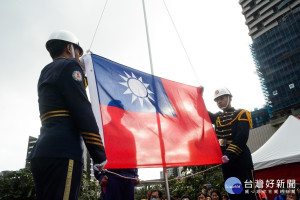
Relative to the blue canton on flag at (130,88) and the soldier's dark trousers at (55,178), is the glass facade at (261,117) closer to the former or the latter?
the blue canton on flag at (130,88)

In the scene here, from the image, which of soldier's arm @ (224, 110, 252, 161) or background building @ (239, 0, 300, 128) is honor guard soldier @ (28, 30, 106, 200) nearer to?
soldier's arm @ (224, 110, 252, 161)

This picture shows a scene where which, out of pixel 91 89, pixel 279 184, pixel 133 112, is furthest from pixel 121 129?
pixel 279 184

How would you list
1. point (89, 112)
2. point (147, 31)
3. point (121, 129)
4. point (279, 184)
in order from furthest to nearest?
point (279, 184)
point (147, 31)
point (121, 129)
point (89, 112)

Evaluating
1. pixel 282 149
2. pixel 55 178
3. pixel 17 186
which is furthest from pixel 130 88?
pixel 17 186

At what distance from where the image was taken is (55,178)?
1.65 m

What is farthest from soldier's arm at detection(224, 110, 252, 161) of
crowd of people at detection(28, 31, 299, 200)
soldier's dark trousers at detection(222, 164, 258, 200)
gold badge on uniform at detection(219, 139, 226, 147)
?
crowd of people at detection(28, 31, 299, 200)

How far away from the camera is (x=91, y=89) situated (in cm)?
313

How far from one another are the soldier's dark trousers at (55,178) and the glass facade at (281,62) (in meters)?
64.5

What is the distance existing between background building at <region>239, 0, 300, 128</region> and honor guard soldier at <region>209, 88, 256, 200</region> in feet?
179

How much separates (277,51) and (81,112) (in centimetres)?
6952

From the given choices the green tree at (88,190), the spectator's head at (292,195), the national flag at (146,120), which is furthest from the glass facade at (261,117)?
the national flag at (146,120)

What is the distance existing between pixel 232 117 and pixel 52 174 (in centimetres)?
333

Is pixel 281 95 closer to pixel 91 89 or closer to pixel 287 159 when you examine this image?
pixel 287 159

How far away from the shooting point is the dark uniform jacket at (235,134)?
384 centimetres
